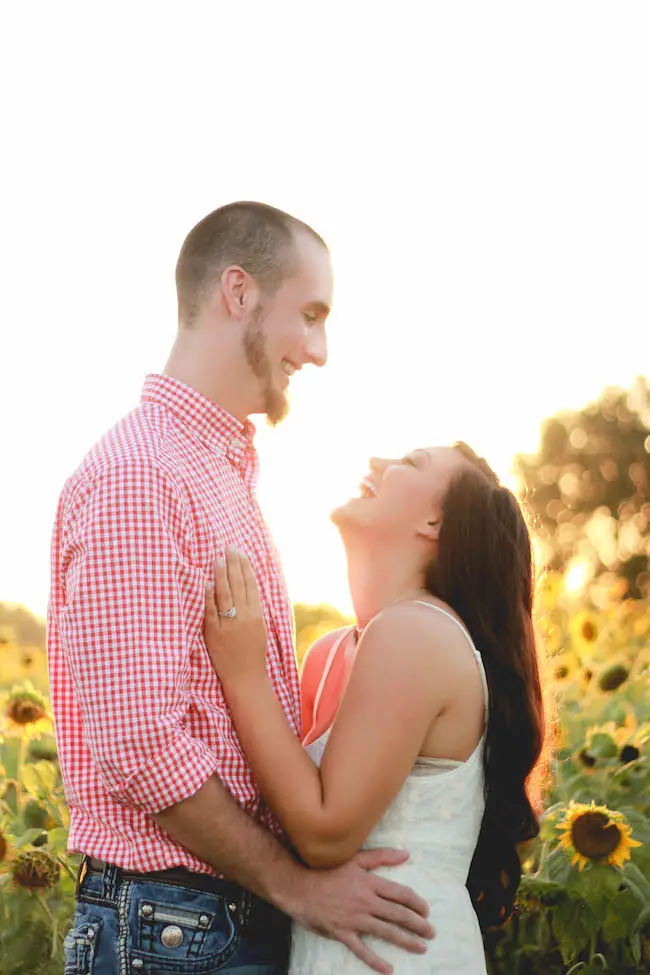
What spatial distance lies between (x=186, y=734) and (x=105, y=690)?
0.66ft

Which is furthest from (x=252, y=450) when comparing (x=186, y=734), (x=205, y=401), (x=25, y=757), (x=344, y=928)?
(x=25, y=757)

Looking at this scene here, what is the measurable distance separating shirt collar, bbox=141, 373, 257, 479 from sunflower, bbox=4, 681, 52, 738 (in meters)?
2.39

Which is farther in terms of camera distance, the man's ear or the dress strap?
the man's ear

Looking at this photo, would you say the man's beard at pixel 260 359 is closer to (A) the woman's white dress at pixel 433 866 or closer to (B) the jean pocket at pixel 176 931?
(A) the woman's white dress at pixel 433 866

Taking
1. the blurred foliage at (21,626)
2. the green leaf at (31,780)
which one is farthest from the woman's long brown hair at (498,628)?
the blurred foliage at (21,626)

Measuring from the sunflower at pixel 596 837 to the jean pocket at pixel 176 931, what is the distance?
1742mm

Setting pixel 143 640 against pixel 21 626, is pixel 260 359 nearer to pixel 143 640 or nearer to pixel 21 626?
pixel 143 640

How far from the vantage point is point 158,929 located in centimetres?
284

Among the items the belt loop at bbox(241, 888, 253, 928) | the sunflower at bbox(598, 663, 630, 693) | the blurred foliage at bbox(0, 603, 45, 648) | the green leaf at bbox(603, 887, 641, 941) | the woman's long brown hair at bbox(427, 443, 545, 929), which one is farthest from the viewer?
the blurred foliage at bbox(0, 603, 45, 648)

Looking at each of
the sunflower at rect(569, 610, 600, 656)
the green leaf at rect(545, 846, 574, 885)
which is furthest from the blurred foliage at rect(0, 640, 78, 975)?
the sunflower at rect(569, 610, 600, 656)

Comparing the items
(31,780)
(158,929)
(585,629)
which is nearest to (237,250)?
(158,929)

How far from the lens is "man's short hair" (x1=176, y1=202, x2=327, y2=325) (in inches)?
136

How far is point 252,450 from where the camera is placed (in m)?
3.49

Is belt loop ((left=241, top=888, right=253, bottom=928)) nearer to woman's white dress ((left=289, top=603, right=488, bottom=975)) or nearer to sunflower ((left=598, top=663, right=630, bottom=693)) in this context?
woman's white dress ((left=289, top=603, right=488, bottom=975))
